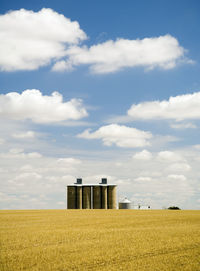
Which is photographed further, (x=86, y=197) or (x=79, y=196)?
(x=86, y=197)

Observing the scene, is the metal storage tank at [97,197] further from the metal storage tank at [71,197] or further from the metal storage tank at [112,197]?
the metal storage tank at [71,197]

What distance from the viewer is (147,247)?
59.2 ft

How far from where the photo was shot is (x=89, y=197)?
78.6 meters

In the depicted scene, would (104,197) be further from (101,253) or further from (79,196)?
(101,253)

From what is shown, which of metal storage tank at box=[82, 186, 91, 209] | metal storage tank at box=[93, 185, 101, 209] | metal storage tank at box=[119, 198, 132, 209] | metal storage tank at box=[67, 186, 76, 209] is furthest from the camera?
metal storage tank at box=[119, 198, 132, 209]

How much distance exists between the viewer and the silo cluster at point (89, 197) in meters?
77.8

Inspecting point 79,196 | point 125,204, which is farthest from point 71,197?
point 125,204

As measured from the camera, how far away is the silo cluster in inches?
3063

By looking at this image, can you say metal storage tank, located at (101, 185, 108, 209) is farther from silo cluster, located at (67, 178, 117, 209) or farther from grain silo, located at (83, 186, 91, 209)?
grain silo, located at (83, 186, 91, 209)

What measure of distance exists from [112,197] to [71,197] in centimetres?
935

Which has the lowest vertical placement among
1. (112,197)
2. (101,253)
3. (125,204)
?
(101,253)

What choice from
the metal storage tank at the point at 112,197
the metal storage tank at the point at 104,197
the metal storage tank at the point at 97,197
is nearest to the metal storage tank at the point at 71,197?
the metal storage tank at the point at 97,197

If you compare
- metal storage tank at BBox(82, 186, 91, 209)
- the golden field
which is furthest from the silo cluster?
the golden field

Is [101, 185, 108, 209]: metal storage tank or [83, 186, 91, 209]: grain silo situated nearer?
[83, 186, 91, 209]: grain silo
